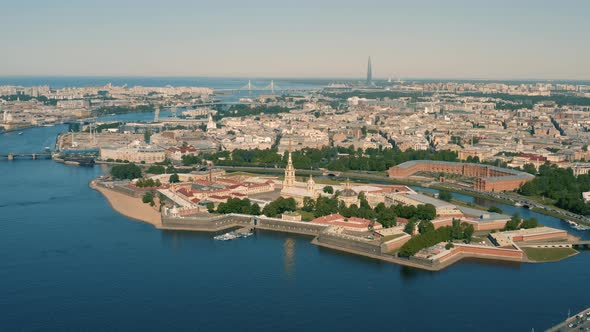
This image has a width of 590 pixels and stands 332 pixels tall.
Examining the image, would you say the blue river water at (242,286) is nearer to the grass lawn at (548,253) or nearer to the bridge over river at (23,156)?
the grass lawn at (548,253)

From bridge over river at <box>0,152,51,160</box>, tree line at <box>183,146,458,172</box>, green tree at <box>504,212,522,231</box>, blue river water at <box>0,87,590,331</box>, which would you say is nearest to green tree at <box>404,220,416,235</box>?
blue river water at <box>0,87,590,331</box>

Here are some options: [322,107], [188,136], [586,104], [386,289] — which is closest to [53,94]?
[322,107]

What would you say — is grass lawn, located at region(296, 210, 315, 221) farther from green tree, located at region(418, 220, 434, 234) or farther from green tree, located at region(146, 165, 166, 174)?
green tree, located at region(146, 165, 166, 174)

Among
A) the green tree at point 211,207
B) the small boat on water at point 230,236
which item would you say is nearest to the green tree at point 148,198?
the green tree at point 211,207

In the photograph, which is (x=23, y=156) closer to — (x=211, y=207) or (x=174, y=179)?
(x=174, y=179)

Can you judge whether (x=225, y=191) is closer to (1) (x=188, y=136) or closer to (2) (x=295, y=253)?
(2) (x=295, y=253)

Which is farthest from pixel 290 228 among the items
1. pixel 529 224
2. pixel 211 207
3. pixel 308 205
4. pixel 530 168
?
pixel 530 168
